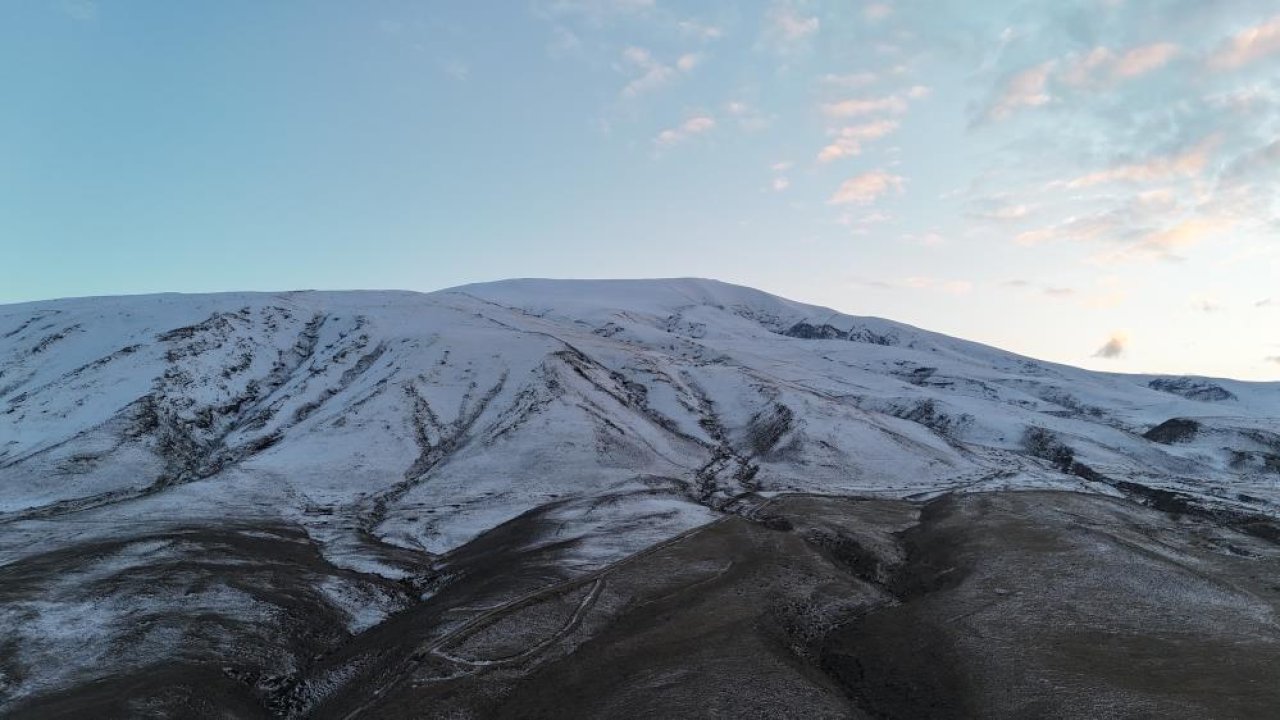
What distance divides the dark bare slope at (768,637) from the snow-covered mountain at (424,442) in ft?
17.5

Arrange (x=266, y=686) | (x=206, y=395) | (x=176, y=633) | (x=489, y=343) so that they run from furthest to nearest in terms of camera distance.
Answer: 1. (x=489, y=343)
2. (x=206, y=395)
3. (x=176, y=633)
4. (x=266, y=686)

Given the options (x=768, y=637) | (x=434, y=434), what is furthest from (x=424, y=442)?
(x=768, y=637)

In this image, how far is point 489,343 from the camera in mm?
140250

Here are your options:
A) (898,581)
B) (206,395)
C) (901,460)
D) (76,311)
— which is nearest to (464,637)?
(898,581)

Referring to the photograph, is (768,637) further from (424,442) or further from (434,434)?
(434,434)

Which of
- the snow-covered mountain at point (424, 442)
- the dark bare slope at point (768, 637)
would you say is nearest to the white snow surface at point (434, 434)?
the snow-covered mountain at point (424, 442)

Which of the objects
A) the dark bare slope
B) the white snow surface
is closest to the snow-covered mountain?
the white snow surface

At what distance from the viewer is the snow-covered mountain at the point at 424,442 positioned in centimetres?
6419

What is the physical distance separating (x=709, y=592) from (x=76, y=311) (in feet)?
546

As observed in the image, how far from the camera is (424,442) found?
102 meters

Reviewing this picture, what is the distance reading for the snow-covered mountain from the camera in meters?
64.2

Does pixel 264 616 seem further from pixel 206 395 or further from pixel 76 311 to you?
pixel 76 311

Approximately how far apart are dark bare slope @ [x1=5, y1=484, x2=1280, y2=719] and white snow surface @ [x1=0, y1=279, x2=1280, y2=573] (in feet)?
30.9

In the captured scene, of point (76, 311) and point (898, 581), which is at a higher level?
point (76, 311)
